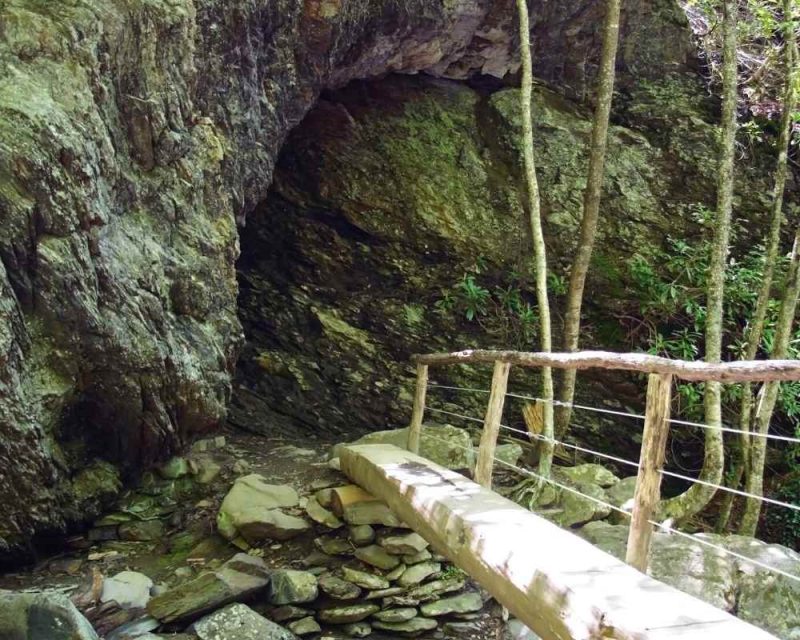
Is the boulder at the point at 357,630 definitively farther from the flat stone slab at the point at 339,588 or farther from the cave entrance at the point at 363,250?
the cave entrance at the point at 363,250

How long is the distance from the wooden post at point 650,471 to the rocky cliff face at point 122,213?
3.56m

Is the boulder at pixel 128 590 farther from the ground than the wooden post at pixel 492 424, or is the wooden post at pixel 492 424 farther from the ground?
the wooden post at pixel 492 424

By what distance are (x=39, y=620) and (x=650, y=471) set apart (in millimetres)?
3086

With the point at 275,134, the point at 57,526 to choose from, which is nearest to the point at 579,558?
the point at 57,526

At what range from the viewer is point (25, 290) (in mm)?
3980

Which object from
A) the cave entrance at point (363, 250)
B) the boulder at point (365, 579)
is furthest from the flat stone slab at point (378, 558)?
the cave entrance at point (363, 250)

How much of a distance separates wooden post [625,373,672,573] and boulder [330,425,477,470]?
301 centimetres

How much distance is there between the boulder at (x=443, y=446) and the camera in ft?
19.3

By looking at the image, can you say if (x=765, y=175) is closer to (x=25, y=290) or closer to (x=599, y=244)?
(x=599, y=244)

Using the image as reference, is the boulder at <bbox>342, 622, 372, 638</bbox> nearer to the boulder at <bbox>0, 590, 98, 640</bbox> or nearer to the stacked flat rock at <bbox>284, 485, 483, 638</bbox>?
the stacked flat rock at <bbox>284, 485, 483, 638</bbox>

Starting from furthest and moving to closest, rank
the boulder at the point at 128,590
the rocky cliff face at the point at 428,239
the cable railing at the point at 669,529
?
the rocky cliff face at the point at 428,239, the boulder at the point at 128,590, the cable railing at the point at 669,529

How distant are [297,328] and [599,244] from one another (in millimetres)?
4749

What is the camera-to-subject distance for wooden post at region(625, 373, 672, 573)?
9.04 ft

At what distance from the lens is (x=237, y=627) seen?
144 inches
